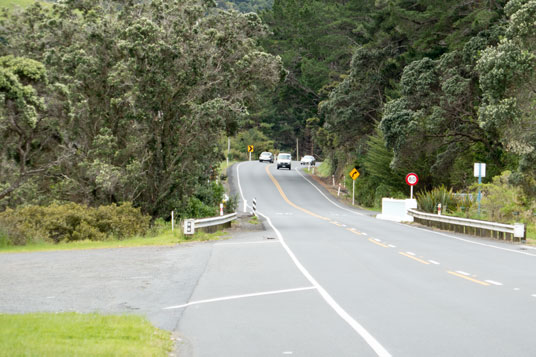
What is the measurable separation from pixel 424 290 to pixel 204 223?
15840 mm

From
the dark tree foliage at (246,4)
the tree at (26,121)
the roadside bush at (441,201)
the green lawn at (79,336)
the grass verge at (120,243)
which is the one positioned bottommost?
the grass verge at (120,243)

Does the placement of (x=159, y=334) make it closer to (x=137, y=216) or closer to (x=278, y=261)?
(x=278, y=261)

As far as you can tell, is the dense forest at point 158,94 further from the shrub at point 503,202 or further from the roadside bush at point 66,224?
the roadside bush at point 66,224

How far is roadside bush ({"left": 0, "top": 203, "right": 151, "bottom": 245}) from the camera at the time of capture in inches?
950

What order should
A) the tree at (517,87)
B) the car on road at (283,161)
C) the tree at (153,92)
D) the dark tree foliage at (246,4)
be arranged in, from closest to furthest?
1. the tree at (517,87)
2. the tree at (153,92)
3. the car on road at (283,161)
4. the dark tree foliage at (246,4)

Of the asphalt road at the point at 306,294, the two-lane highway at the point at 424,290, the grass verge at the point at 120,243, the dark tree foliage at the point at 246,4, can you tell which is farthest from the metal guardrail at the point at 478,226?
the dark tree foliage at the point at 246,4

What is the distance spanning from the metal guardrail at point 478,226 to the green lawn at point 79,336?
19.0 metres

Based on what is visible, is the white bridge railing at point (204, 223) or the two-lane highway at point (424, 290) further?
the white bridge railing at point (204, 223)

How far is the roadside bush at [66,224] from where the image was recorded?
24.1 meters

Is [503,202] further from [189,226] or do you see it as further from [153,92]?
[153,92]

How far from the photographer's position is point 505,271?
15477 millimetres

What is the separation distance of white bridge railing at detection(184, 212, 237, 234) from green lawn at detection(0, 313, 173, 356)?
15811 millimetres

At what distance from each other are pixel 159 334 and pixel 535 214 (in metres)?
26.7

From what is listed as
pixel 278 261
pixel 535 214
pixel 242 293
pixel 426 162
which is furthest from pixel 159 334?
pixel 426 162
